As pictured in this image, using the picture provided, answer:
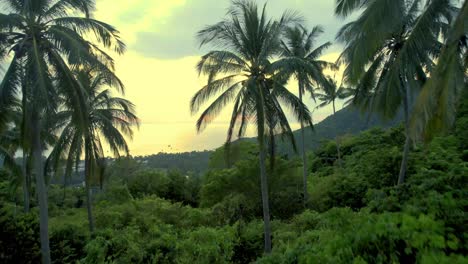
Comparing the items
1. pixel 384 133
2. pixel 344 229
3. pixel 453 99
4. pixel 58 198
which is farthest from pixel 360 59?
pixel 58 198

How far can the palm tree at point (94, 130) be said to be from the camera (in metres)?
16.2

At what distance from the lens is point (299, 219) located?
1694cm

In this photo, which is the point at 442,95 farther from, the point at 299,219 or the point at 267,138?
the point at 299,219

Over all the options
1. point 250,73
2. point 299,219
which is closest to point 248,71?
point 250,73

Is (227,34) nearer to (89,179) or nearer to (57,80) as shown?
(57,80)

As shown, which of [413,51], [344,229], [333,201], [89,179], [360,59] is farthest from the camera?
[333,201]

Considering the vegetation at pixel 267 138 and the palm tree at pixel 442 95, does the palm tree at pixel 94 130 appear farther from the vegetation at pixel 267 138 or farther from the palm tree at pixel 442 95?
the palm tree at pixel 442 95

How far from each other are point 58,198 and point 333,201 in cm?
2973

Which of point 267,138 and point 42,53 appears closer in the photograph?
point 42,53

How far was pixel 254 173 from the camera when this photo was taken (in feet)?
77.2

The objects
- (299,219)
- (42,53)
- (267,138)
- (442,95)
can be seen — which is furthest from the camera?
(299,219)

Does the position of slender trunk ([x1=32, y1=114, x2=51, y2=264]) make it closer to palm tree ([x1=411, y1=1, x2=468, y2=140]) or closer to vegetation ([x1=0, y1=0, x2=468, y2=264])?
vegetation ([x1=0, y1=0, x2=468, y2=264])

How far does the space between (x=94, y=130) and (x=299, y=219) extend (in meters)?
9.15

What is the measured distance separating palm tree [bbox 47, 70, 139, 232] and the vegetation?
0.06 meters
